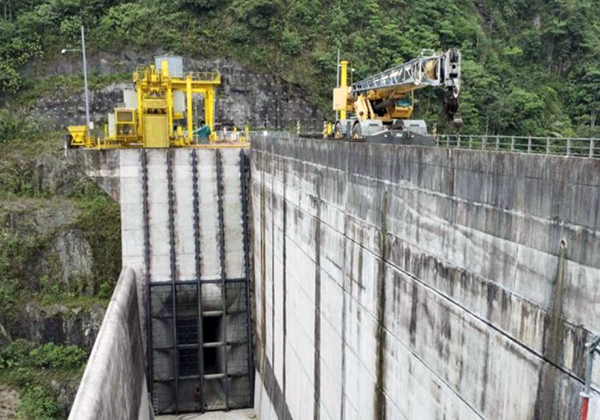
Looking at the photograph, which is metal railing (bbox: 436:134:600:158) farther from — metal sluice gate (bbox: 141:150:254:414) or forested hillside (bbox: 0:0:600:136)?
forested hillside (bbox: 0:0:600:136)

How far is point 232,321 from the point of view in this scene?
22.1 m

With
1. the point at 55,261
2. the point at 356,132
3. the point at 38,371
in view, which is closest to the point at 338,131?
the point at 356,132

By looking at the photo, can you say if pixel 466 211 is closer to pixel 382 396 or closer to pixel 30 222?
pixel 382 396

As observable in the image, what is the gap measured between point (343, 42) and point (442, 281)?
37199mm

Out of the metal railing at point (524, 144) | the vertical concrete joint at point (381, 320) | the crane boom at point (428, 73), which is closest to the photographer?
the metal railing at point (524, 144)

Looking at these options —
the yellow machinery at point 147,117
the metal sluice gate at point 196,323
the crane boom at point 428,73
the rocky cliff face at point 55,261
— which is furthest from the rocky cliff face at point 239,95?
the crane boom at point 428,73

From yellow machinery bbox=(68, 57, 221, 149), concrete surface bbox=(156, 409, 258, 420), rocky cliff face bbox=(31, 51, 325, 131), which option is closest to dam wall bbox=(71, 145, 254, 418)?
concrete surface bbox=(156, 409, 258, 420)

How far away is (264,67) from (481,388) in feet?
115

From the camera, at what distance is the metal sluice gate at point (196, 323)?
21516mm

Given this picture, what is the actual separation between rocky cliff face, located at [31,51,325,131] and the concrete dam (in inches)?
657

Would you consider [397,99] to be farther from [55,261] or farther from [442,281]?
[55,261]

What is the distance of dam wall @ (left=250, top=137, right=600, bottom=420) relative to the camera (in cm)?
549

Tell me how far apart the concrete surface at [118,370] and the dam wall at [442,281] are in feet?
15.4

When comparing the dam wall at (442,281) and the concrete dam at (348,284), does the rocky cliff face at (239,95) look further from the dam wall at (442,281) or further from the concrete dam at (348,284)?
the dam wall at (442,281)
